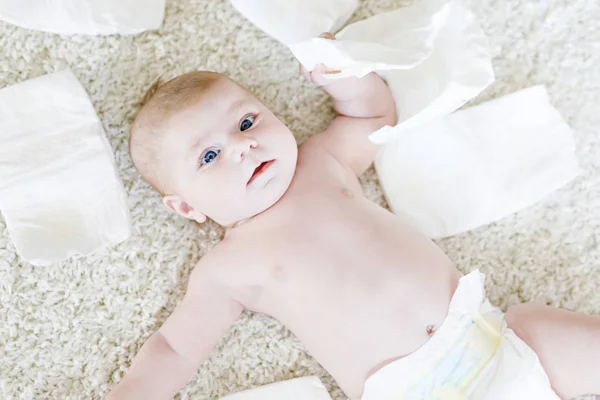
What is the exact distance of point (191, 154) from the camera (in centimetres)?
111

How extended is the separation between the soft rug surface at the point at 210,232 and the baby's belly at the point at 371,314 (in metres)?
0.13

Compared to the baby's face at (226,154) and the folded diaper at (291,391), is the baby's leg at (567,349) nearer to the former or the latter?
the folded diaper at (291,391)

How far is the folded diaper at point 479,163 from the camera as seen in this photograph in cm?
129

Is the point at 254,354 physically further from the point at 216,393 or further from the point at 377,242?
the point at 377,242

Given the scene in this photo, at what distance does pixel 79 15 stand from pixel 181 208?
16.2 inches

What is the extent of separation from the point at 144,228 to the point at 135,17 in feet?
1.30

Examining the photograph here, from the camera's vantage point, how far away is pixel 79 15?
1269mm

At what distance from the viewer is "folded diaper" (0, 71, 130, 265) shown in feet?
3.96

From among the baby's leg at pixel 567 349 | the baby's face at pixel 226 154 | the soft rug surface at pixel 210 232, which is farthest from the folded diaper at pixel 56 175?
the baby's leg at pixel 567 349

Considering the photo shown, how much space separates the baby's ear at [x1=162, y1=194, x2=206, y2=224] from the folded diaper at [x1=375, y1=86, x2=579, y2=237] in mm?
362

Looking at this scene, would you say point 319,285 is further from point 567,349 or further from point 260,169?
point 567,349

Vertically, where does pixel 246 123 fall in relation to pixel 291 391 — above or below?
above

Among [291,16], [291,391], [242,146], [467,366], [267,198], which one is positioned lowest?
[291,391]

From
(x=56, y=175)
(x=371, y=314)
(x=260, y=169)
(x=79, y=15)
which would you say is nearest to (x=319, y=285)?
(x=371, y=314)
